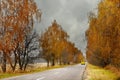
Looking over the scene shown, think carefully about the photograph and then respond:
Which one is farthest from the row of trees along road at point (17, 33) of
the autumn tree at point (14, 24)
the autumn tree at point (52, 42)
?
the autumn tree at point (52, 42)

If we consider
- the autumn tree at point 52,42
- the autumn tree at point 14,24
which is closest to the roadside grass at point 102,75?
the autumn tree at point 14,24

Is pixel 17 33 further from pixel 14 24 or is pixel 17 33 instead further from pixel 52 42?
pixel 52 42

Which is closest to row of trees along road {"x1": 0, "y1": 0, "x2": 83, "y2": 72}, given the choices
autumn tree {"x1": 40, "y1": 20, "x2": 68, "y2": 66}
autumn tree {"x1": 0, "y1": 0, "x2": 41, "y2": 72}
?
autumn tree {"x1": 0, "y1": 0, "x2": 41, "y2": 72}

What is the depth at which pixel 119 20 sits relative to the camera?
19422mm

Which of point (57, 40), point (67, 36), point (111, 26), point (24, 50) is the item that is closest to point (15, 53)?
point (24, 50)

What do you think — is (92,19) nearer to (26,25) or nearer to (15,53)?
(26,25)

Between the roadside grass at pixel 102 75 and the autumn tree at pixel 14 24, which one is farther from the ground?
the autumn tree at pixel 14 24

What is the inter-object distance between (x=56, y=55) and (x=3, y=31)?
44623mm

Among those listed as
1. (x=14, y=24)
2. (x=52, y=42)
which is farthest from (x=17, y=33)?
(x=52, y=42)

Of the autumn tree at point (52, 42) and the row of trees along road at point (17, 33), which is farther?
the autumn tree at point (52, 42)

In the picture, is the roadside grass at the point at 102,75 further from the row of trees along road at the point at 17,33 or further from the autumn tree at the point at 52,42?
the autumn tree at the point at 52,42

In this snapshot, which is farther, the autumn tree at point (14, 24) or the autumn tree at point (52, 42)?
the autumn tree at point (52, 42)

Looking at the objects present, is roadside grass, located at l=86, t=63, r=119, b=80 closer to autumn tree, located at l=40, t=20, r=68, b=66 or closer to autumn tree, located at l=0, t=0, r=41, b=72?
autumn tree, located at l=0, t=0, r=41, b=72

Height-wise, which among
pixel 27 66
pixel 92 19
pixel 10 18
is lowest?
pixel 27 66
